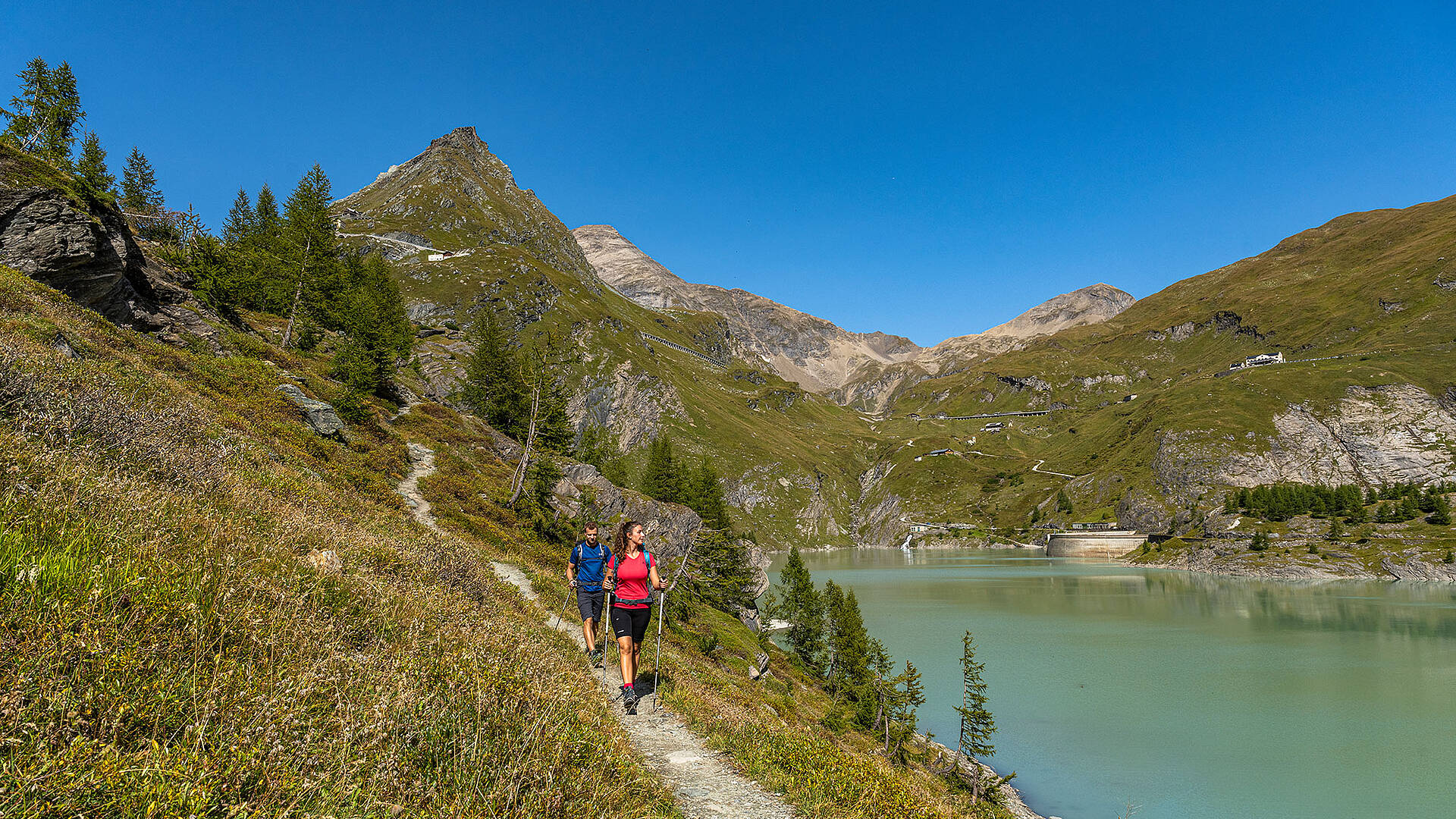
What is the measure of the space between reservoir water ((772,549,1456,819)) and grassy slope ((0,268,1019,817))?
125 feet

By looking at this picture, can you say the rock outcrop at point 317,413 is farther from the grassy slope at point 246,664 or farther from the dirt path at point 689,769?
the dirt path at point 689,769

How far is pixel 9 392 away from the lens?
26.3 feet

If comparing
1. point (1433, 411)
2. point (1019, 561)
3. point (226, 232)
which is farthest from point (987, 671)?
point (1433, 411)

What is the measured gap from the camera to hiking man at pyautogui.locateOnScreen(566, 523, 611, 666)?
512 inches

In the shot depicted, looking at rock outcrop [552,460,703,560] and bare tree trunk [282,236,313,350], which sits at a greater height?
bare tree trunk [282,236,313,350]

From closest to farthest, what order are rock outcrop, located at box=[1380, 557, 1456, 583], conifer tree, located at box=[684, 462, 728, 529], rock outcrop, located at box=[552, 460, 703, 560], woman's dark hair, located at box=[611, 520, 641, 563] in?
woman's dark hair, located at box=[611, 520, 641, 563]
rock outcrop, located at box=[552, 460, 703, 560]
conifer tree, located at box=[684, 462, 728, 529]
rock outcrop, located at box=[1380, 557, 1456, 583]

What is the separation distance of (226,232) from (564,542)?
10525 cm

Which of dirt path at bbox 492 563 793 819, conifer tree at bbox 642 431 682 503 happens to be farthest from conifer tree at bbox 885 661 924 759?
conifer tree at bbox 642 431 682 503

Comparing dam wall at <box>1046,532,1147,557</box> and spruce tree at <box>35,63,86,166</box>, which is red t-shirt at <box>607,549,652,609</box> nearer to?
spruce tree at <box>35,63,86,166</box>

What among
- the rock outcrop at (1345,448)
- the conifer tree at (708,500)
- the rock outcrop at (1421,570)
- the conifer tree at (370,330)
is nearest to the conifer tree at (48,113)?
the conifer tree at (370,330)

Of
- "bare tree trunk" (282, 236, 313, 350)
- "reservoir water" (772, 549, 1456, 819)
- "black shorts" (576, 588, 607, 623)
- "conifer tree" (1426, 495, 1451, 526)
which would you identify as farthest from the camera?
"conifer tree" (1426, 495, 1451, 526)

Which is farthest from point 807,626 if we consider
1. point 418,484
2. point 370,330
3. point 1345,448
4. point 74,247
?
point 1345,448

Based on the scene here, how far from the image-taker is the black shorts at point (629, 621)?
10.9 meters

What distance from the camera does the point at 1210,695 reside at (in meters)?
50.0
